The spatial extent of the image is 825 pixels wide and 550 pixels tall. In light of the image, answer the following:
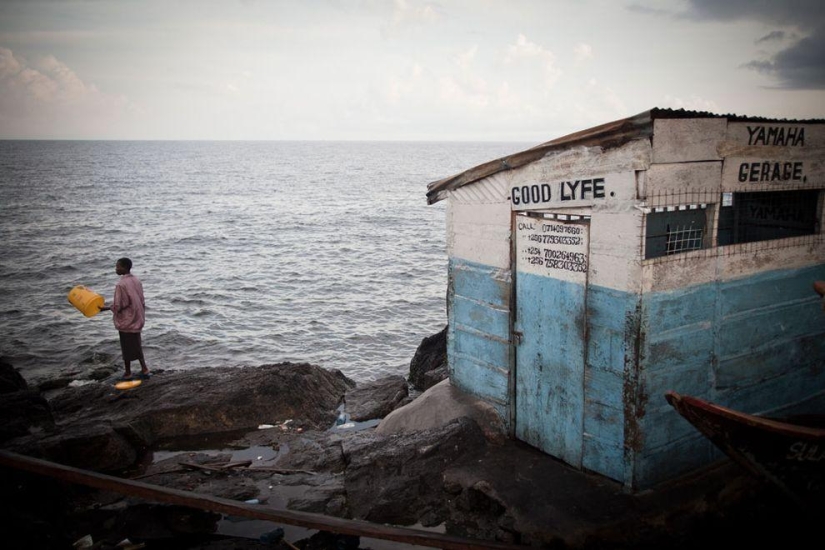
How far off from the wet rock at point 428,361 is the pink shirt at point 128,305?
5134 mm

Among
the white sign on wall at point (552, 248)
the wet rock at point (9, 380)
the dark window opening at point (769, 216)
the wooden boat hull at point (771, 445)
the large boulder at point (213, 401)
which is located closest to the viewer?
the wooden boat hull at point (771, 445)

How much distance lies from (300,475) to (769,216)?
259 inches

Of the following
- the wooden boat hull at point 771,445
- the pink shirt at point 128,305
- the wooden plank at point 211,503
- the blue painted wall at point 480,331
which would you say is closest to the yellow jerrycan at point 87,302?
the pink shirt at point 128,305

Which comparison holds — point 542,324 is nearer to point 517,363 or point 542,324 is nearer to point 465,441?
point 517,363

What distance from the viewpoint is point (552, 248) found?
6.04m

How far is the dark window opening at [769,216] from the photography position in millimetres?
6770

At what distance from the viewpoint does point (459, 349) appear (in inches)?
297

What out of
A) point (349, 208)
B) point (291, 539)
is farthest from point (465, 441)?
point (349, 208)

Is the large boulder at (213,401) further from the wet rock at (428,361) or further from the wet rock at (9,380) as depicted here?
the wet rock at (428,361)

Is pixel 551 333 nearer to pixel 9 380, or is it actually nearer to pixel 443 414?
pixel 443 414

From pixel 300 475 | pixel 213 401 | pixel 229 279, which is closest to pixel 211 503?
pixel 300 475

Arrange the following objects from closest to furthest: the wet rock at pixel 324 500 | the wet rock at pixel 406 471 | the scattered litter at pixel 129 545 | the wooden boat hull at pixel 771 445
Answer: the wooden boat hull at pixel 771 445, the scattered litter at pixel 129 545, the wet rock at pixel 406 471, the wet rock at pixel 324 500

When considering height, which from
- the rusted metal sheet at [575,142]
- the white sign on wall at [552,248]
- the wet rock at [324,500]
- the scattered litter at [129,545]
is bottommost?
the wet rock at [324,500]

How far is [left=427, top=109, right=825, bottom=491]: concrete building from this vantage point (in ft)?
17.2
